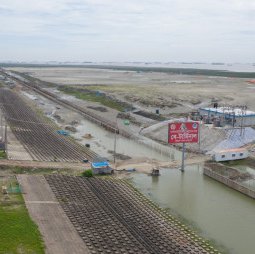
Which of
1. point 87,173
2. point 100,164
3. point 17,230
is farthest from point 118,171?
point 17,230

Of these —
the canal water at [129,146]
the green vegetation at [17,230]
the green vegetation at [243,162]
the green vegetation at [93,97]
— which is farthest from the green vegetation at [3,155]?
the green vegetation at [93,97]

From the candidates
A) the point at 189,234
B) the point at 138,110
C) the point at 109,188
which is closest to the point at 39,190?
the point at 109,188

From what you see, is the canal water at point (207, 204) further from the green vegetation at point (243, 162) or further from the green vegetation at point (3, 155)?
the green vegetation at point (3, 155)

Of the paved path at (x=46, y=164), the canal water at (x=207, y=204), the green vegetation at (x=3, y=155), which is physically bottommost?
the canal water at (x=207, y=204)

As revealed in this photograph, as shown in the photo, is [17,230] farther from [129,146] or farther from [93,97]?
[93,97]

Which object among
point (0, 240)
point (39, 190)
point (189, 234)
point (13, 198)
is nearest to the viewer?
point (0, 240)

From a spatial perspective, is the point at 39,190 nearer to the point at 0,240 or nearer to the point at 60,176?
the point at 60,176

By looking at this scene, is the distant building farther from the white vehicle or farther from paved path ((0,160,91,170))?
paved path ((0,160,91,170))
